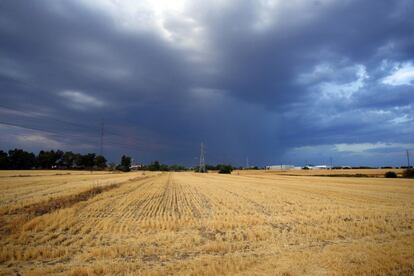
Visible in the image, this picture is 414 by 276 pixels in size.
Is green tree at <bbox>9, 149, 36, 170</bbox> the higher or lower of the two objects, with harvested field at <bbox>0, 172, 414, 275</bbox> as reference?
higher

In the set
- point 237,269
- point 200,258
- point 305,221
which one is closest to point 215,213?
point 305,221

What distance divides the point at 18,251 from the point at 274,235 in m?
9.37

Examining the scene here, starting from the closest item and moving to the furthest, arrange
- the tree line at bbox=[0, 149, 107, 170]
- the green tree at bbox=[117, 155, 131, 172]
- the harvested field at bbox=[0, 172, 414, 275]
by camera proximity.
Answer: the harvested field at bbox=[0, 172, 414, 275] < the tree line at bbox=[0, 149, 107, 170] < the green tree at bbox=[117, 155, 131, 172]

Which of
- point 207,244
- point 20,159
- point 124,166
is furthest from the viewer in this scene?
point 124,166

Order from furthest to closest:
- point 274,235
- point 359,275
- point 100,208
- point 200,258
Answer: point 100,208, point 274,235, point 200,258, point 359,275

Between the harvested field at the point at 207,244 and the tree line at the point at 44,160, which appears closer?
the harvested field at the point at 207,244

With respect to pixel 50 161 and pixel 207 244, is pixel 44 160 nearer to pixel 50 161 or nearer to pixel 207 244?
pixel 50 161

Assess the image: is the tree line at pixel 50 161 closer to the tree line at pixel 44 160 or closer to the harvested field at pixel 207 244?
the tree line at pixel 44 160

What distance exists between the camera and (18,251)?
9.20 m

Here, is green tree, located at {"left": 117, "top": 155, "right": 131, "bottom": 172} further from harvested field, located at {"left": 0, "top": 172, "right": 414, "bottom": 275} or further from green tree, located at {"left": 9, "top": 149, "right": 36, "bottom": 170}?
harvested field, located at {"left": 0, "top": 172, "right": 414, "bottom": 275}

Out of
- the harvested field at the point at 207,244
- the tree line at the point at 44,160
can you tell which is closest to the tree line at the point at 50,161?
the tree line at the point at 44,160

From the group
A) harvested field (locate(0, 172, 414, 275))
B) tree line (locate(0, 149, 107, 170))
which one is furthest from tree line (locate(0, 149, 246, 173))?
harvested field (locate(0, 172, 414, 275))

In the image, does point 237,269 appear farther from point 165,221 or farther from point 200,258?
point 165,221

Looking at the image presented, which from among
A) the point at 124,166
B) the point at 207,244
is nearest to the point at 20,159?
the point at 124,166
